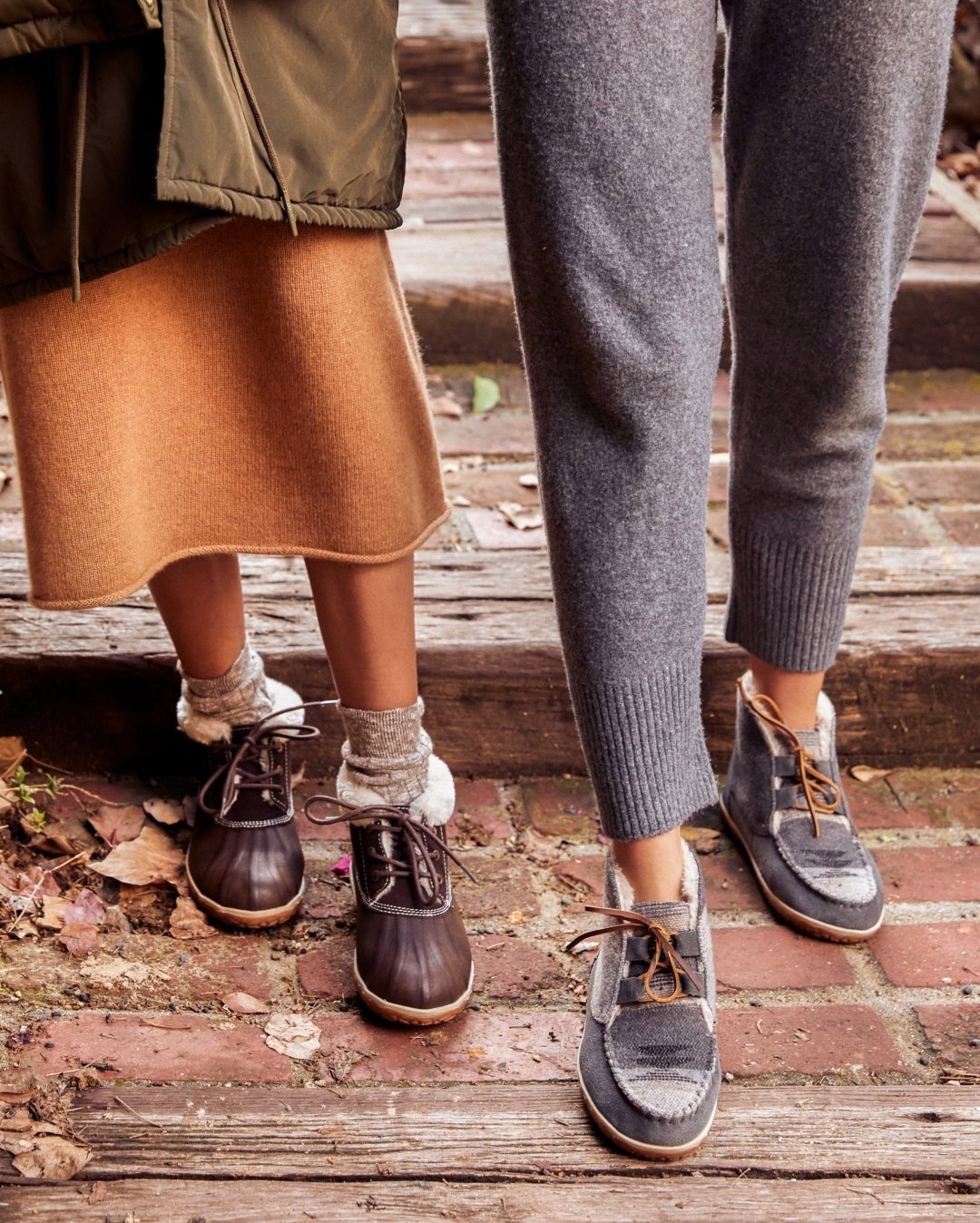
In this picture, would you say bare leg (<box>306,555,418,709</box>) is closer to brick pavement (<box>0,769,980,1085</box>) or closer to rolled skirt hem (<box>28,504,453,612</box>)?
rolled skirt hem (<box>28,504,453,612</box>)

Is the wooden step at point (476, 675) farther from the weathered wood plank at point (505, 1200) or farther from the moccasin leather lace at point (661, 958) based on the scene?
the weathered wood plank at point (505, 1200)

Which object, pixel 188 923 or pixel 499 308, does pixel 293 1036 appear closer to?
pixel 188 923

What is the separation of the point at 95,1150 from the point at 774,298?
1086 millimetres

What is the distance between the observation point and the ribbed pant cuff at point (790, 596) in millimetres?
1438

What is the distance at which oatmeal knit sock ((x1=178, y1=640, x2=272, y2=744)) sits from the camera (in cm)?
149

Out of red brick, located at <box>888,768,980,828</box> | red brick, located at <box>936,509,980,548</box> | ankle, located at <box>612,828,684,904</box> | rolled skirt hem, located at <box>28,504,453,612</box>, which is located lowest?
red brick, located at <box>888,768,980,828</box>

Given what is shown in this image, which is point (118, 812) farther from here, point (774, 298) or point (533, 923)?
point (774, 298)

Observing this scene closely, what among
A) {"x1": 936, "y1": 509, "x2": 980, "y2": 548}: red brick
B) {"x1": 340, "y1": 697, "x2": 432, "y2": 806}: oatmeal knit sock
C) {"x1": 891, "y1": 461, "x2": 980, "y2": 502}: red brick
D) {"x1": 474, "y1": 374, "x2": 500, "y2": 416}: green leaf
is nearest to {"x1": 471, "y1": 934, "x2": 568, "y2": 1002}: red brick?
{"x1": 340, "y1": 697, "x2": 432, "y2": 806}: oatmeal knit sock

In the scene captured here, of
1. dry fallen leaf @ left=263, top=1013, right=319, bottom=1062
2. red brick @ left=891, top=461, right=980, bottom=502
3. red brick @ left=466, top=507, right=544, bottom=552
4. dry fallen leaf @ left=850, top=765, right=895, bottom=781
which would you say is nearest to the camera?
dry fallen leaf @ left=263, top=1013, right=319, bottom=1062

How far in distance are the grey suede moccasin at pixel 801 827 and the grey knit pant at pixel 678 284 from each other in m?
0.27

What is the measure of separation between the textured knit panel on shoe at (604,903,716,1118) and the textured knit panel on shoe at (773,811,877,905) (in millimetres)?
289

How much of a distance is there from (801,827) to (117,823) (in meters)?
0.89

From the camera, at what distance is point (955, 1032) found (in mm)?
1363

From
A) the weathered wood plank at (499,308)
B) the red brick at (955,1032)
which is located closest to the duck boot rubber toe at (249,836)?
the red brick at (955,1032)
